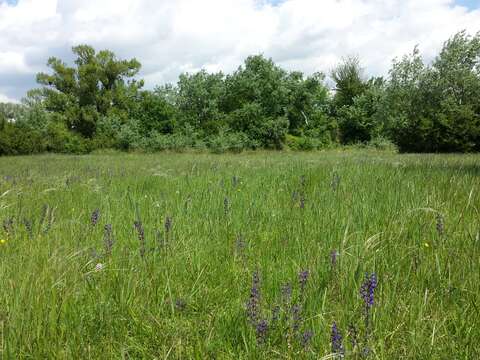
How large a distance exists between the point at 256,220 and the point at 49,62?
38807 mm

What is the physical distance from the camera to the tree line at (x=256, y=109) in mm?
24644

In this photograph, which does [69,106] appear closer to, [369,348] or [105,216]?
[105,216]

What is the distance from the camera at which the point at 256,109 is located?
93.0 ft

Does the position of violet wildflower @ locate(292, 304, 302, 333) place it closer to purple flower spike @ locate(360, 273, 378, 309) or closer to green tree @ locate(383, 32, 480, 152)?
purple flower spike @ locate(360, 273, 378, 309)

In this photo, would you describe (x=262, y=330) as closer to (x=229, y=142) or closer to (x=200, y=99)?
(x=229, y=142)

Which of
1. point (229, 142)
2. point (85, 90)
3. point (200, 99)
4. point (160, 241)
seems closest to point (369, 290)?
point (160, 241)

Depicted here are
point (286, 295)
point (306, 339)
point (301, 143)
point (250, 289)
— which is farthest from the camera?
point (301, 143)

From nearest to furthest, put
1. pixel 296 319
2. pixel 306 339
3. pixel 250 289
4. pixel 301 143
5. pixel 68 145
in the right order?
1. pixel 306 339
2. pixel 296 319
3. pixel 250 289
4. pixel 68 145
5. pixel 301 143

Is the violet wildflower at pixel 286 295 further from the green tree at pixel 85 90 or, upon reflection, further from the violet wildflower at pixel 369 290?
the green tree at pixel 85 90

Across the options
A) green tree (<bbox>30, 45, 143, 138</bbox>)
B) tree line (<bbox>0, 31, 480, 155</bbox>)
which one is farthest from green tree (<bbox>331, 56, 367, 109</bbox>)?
green tree (<bbox>30, 45, 143, 138</bbox>)

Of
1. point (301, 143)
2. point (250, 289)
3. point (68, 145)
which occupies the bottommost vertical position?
point (301, 143)

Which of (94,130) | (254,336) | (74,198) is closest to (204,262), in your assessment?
(254,336)

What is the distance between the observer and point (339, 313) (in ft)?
4.97

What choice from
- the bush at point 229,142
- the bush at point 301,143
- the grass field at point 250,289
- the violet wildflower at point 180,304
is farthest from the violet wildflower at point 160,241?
the bush at point 301,143
